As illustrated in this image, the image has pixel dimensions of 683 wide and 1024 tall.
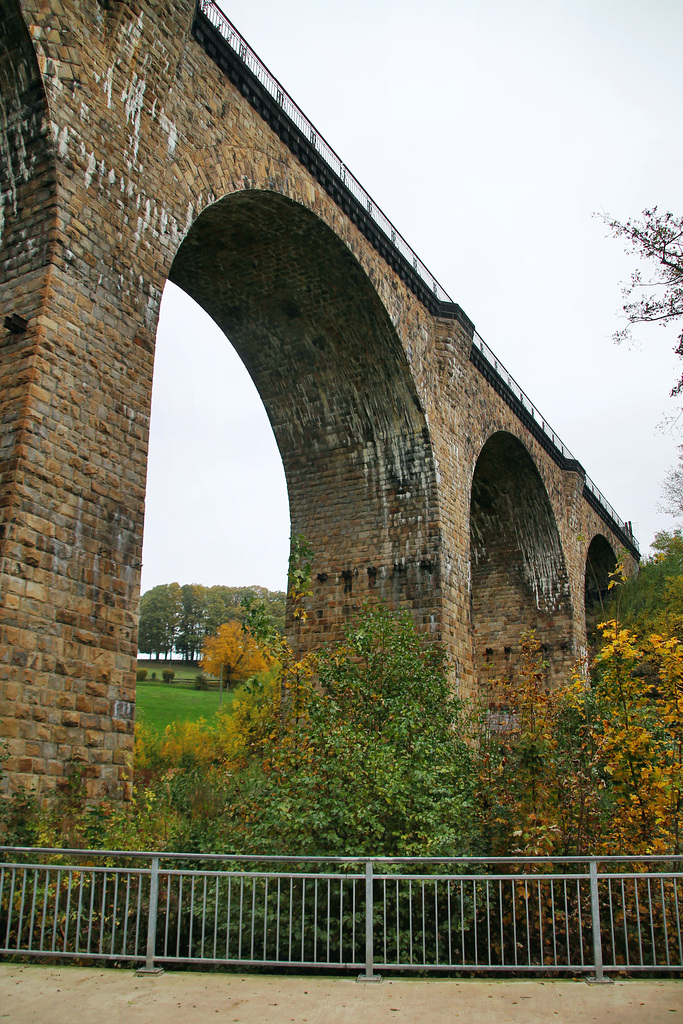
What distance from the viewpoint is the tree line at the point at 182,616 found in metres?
76.3

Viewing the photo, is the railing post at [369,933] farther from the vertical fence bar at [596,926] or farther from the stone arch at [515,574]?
the stone arch at [515,574]

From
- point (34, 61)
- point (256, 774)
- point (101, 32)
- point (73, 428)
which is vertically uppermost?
point (101, 32)

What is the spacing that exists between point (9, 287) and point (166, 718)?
129ft

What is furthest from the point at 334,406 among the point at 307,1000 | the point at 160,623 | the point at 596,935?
the point at 160,623

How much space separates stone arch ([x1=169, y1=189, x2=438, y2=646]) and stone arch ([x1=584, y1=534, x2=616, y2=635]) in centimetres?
1897

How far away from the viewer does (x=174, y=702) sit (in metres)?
50.2

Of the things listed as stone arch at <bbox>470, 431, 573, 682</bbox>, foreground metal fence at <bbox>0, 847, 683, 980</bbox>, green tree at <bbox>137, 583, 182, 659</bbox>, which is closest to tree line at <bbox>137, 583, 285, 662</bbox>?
green tree at <bbox>137, 583, 182, 659</bbox>

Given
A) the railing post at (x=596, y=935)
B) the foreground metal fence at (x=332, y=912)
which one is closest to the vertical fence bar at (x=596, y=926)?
the railing post at (x=596, y=935)

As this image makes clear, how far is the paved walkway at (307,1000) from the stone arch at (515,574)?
71.1ft

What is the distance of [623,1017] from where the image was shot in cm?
489

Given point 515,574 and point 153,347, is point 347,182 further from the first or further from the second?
point 515,574

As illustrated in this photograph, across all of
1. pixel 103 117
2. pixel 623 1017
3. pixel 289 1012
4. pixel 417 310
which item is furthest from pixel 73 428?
pixel 417 310

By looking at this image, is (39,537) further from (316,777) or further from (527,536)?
(527,536)

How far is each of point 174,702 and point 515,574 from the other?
28811mm
